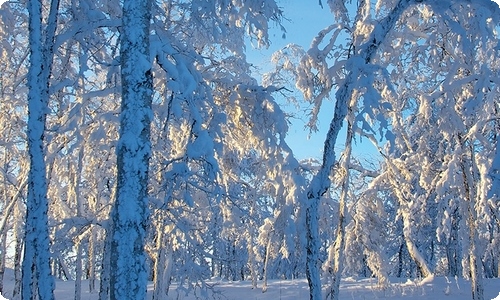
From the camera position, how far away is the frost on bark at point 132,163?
189 inches

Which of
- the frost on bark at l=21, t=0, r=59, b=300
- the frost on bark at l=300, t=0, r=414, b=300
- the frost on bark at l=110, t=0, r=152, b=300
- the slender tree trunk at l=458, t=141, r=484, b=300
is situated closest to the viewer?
the frost on bark at l=110, t=0, r=152, b=300

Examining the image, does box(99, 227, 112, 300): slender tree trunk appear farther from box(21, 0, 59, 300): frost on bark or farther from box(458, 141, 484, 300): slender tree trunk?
box(458, 141, 484, 300): slender tree trunk

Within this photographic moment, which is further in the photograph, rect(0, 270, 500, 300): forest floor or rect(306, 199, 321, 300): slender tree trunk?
rect(0, 270, 500, 300): forest floor

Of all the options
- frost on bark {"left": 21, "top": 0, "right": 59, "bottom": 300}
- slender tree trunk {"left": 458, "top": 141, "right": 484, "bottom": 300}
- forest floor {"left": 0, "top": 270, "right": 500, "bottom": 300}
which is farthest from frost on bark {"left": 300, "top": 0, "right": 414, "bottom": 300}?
forest floor {"left": 0, "top": 270, "right": 500, "bottom": 300}

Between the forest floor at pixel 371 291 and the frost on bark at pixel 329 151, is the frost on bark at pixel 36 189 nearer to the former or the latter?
the frost on bark at pixel 329 151

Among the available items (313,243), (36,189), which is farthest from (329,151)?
(36,189)

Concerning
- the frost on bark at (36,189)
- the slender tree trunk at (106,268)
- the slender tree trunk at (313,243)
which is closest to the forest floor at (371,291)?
the slender tree trunk at (106,268)

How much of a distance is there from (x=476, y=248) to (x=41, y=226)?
1070 centimetres

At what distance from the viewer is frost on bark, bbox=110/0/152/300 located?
479 cm

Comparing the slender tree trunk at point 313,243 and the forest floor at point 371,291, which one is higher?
the slender tree trunk at point 313,243

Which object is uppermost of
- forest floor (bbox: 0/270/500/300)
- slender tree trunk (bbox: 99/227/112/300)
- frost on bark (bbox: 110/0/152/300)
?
frost on bark (bbox: 110/0/152/300)

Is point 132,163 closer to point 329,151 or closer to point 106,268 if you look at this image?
point 329,151

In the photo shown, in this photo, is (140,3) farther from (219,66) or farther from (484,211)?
(484,211)

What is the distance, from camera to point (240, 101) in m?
8.31
